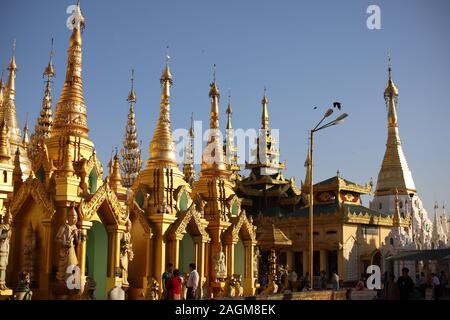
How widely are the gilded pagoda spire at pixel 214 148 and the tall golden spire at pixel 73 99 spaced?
9107mm

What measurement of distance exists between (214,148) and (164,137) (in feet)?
15.0

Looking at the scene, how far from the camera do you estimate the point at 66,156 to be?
68.2 feet

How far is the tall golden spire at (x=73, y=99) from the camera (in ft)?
77.6

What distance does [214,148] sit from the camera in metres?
32.4

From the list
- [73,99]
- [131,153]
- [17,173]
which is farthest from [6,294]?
[131,153]

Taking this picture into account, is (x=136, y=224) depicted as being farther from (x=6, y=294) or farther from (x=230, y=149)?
(x=230, y=149)

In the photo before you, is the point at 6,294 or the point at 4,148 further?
the point at 4,148

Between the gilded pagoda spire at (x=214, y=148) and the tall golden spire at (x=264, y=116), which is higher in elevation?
the tall golden spire at (x=264, y=116)

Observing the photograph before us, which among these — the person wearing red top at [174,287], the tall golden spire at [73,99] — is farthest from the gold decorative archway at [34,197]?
the person wearing red top at [174,287]

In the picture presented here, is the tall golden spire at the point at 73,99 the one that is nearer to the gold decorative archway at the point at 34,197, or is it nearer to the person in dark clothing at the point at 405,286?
the gold decorative archway at the point at 34,197

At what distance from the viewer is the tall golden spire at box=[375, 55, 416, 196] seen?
62.5 metres

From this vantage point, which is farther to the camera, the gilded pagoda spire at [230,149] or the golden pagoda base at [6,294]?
the gilded pagoda spire at [230,149]

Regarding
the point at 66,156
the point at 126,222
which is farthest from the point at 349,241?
the point at 66,156
